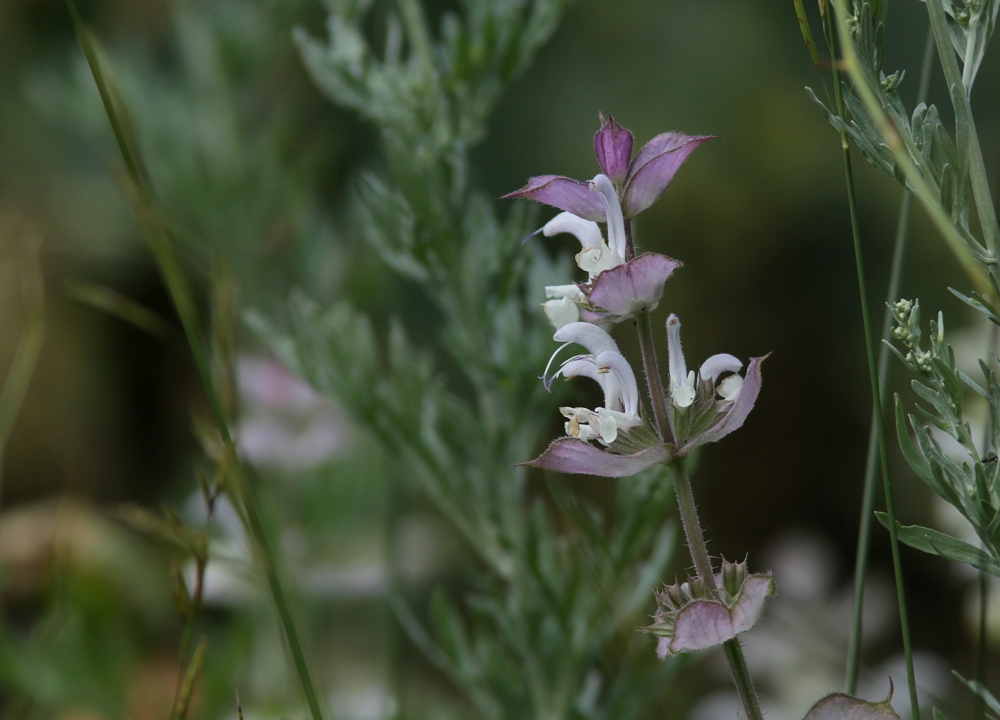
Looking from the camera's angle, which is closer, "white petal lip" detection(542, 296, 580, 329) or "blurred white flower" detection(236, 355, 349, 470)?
"white petal lip" detection(542, 296, 580, 329)

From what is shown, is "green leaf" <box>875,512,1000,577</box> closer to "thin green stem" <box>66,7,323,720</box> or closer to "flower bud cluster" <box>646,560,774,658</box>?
"flower bud cluster" <box>646,560,774,658</box>

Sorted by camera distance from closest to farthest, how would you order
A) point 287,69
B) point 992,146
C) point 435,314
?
point 992,146
point 435,314
point 287,69

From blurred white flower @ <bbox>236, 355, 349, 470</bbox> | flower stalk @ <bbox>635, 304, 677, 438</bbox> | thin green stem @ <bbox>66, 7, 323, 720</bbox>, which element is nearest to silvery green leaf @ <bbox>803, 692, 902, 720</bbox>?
flower stalk @ <bbox>635, 304, 677, 438</bbox>

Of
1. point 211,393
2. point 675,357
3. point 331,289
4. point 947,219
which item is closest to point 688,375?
point 675,357

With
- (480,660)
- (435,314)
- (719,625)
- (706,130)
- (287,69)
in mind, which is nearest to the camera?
(719,625)

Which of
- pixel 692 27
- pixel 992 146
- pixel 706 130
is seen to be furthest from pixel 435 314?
pixel 992 146

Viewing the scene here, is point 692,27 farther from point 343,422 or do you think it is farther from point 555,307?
point 555,307

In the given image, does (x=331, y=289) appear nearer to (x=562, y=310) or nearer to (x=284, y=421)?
(x=284, y=421)
